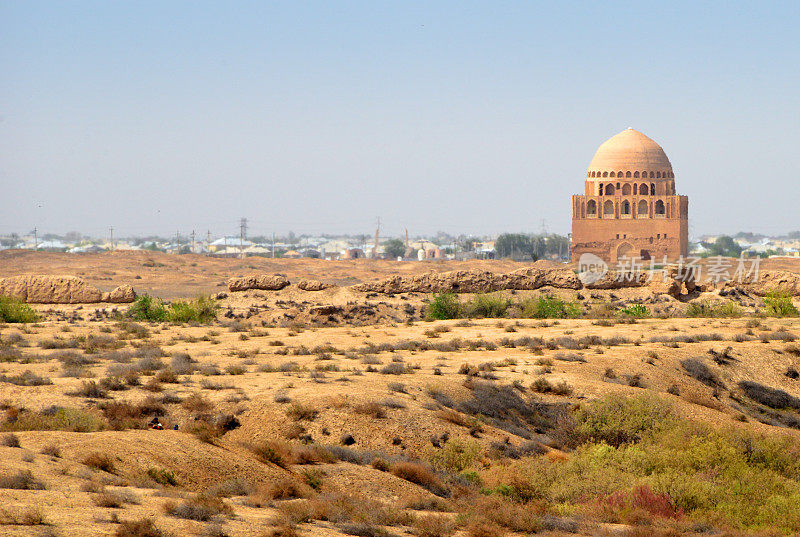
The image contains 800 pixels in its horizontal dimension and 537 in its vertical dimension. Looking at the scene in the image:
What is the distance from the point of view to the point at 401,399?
15.1m

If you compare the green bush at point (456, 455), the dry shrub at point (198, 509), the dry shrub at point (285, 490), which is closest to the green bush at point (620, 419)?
the green bush at point (456, 455)

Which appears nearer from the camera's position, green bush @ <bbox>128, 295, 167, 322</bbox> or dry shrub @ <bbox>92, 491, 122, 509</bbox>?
dry shrub @ <bbox>92, 491, 122, 509</bbox>

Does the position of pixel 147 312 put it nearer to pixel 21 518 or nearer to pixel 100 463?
pixel 100 463

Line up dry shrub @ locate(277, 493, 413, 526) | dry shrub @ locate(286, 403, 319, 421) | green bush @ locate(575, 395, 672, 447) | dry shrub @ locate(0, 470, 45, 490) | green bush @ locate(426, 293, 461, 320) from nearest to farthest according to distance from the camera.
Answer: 1. dry shrub @ locate(0, 470, 45, 490)
2. dry shrub @ locate(277, 493, 413, 526)
3. dry shrub @ locate(286, 403, 319, 421)
4. green bush @ locate(575, 395, 672, 447)
5. green bush @ locate(426, 293, 461, 320)

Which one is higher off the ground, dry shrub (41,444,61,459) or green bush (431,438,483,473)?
dry shrub (41,444,61,459)

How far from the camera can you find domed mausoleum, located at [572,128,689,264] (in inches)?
3401

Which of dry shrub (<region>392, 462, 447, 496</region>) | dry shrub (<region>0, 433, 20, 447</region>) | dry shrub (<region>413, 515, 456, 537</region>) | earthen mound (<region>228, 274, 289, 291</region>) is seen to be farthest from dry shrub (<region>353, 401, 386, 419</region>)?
earthen mound (<region>228, 274, 289, 291</region>)

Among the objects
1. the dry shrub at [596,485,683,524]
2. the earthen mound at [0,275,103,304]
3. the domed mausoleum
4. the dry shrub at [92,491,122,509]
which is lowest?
the dry shrub at [596,485,683,524]

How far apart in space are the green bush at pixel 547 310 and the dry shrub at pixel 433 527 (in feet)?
76.0

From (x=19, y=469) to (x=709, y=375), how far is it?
15.7 m

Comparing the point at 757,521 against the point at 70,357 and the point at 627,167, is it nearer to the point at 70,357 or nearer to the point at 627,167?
the point at 70,357

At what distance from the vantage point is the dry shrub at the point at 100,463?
33.4 feet

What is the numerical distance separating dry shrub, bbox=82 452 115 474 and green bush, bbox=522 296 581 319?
2345 cm

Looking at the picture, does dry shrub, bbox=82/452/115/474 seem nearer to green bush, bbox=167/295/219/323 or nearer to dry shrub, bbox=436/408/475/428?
dry shrub, bbox=436/408/475/428
